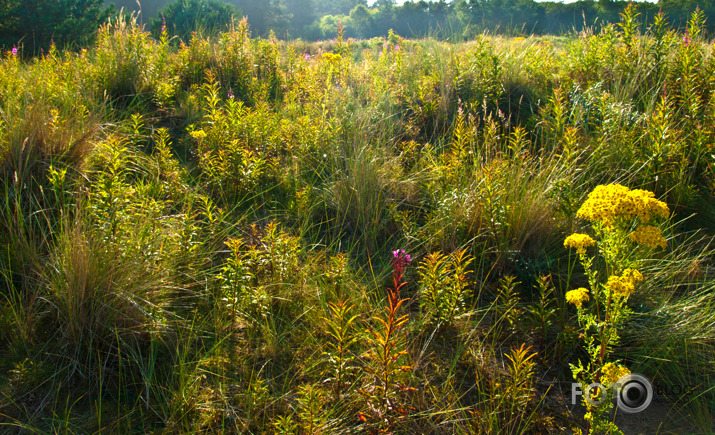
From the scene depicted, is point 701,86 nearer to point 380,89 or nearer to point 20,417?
point 380,89

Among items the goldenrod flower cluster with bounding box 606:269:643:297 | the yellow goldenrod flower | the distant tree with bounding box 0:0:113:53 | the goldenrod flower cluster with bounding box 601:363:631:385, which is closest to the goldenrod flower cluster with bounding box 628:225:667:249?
the goldenrod flower cluster with bounding box 606:269:643:297

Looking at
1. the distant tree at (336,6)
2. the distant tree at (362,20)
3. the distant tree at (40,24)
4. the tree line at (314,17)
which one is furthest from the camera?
the distant tree at (336,6)

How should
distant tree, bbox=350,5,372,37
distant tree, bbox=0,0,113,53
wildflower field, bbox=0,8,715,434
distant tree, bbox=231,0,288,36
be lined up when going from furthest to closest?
1. distant tree, bbox=350,5,372,37
2. distant tree, bbox=231,0,288,36
3. distant tree, bbox=0,0,113,53
4. wildflower field, bbox=0,8,715,434

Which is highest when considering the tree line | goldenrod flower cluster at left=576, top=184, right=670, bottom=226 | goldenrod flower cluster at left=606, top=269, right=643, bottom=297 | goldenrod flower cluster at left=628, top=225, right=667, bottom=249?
the tree line

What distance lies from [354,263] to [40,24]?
11668 millimetres

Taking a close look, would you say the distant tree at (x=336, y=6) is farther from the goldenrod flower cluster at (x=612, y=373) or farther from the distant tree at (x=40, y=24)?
the goldenrod flower cluster at (x=612, y=373)

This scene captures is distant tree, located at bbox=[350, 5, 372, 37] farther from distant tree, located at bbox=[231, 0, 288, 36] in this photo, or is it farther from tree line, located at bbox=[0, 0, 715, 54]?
distant tree, located at bbox=[231, 0, 288, 36]

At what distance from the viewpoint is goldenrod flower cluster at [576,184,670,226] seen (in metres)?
1.83

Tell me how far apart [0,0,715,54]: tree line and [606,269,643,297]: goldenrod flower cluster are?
133 inches

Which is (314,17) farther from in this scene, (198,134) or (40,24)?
(198,134)

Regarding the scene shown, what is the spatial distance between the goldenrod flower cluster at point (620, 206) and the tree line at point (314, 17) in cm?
307

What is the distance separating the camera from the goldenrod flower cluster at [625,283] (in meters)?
1.73

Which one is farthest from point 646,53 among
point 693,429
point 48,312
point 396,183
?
point 48,312

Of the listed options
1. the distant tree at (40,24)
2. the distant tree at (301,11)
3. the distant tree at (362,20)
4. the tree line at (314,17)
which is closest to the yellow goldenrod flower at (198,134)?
the tree line at (314,17)
